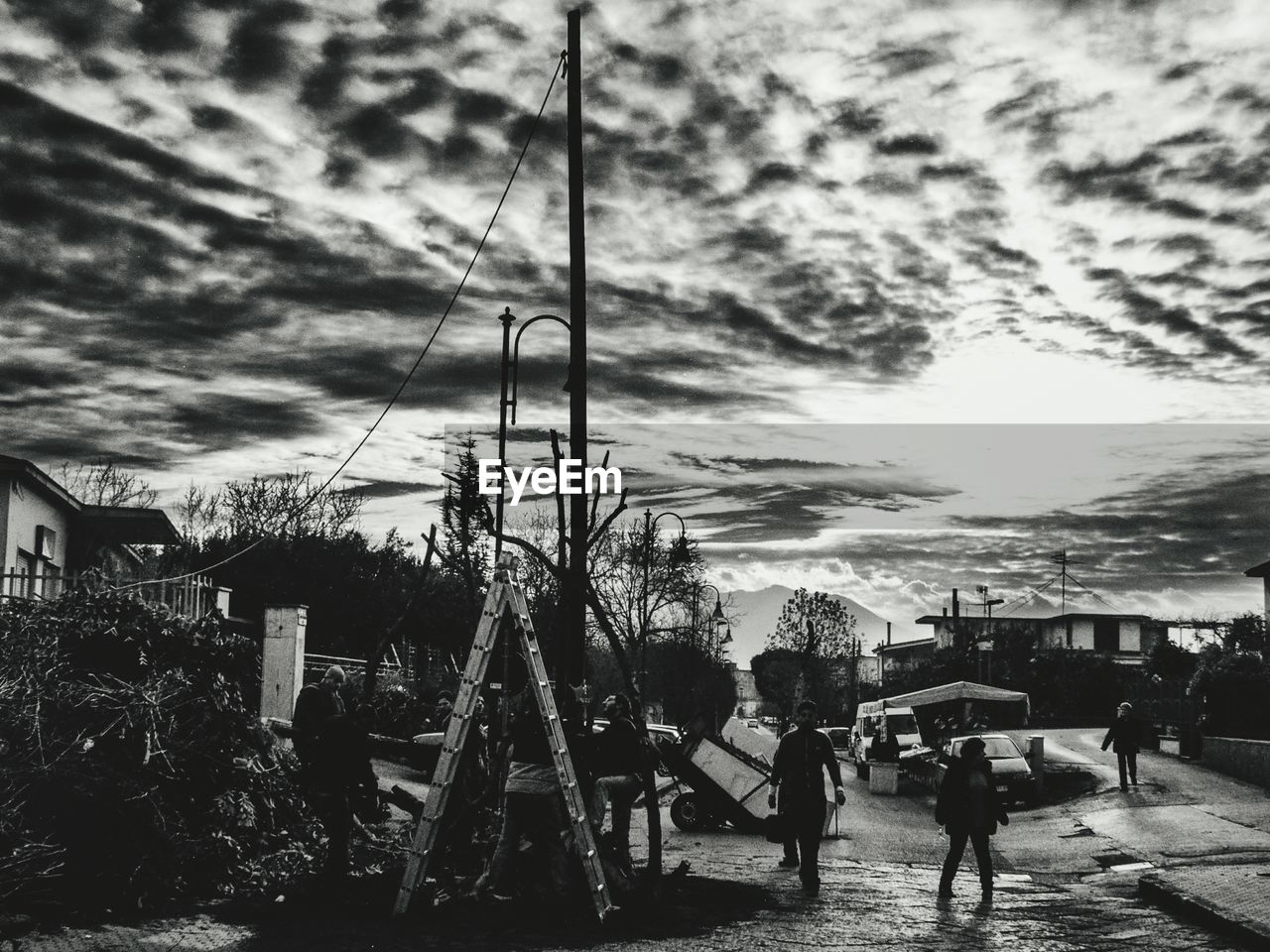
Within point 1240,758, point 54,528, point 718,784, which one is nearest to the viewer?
point 718,784

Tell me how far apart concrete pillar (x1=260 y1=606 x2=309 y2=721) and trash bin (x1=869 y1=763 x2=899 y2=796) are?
15.4m

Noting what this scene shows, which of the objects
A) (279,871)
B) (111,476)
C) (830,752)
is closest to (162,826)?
(279,871)

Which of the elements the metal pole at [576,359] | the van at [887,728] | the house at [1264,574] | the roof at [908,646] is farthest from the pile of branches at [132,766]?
the roof at [908,646]

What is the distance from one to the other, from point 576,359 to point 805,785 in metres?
5.23

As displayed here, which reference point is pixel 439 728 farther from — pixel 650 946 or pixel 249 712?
pixel 650 946

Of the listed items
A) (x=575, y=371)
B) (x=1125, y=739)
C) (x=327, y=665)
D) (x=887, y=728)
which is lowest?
(x=887, y=728)

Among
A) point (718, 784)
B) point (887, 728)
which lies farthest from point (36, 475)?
point (887, 728)

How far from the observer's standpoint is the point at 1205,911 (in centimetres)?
1100

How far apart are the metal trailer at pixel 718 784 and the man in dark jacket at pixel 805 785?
6557mm

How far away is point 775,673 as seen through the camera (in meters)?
107

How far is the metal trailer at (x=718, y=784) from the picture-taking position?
2000 cm

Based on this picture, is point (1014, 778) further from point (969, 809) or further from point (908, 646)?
point (908, 646)

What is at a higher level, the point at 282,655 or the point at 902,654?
the point at 282,655

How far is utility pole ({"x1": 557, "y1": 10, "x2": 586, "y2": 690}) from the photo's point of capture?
13.4m
